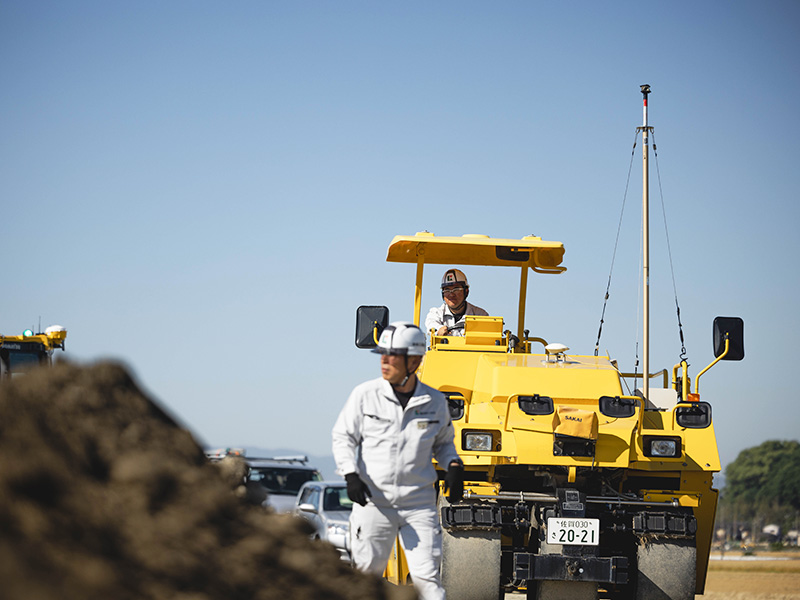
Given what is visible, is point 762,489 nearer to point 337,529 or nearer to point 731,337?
point 337,529

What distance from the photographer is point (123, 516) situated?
384 cm

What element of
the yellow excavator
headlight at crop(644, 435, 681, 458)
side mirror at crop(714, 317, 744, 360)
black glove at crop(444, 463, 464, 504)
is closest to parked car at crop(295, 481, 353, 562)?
the yellow excavator

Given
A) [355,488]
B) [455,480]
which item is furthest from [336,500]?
[355,488]

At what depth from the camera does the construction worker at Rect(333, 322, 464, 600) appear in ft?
23.3

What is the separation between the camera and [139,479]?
4020 mm

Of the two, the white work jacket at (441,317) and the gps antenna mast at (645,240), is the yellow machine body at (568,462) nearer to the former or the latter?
the white work jacket at (441,317)

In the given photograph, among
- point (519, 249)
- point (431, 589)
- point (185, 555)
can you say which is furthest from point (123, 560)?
point (519, 249)

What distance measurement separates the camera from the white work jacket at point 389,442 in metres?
7.14

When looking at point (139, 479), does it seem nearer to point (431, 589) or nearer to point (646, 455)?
point (431, 589)

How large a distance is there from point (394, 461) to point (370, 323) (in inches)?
121

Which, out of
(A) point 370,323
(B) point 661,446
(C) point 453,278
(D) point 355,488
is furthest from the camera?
(C) point 453,278

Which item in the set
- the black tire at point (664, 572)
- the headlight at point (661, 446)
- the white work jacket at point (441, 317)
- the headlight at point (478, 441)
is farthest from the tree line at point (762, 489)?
the headlight at point (478, 441)

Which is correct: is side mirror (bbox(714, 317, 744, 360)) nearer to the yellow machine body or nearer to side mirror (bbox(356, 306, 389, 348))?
the yellow machine body

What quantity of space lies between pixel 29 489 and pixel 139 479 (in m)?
0.42
